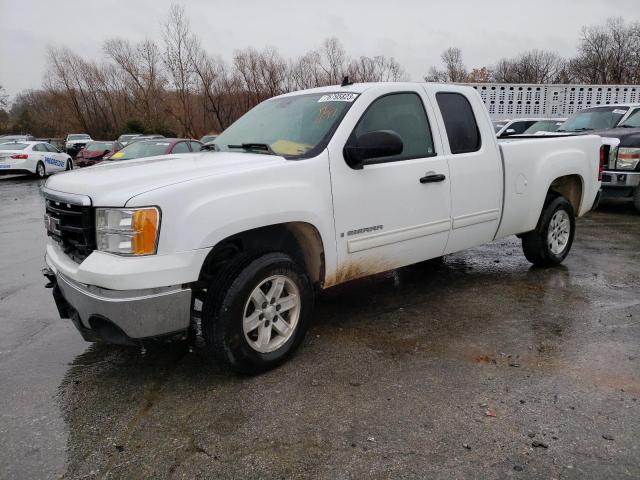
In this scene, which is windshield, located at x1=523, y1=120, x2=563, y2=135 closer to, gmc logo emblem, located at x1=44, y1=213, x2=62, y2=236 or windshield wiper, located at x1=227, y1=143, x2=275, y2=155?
windshield wiper, located at x1=227, y1=143, x2=275, y2=155

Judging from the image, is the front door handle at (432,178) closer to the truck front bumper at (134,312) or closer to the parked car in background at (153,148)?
the truck front bumper at (134,312)

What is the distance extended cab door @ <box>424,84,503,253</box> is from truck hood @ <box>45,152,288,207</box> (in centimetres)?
171

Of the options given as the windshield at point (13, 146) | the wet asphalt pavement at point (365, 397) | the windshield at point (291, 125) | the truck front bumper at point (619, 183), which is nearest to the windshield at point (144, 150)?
the wet asphalt pavement at point (365, 397)

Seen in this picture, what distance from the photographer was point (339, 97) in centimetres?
403

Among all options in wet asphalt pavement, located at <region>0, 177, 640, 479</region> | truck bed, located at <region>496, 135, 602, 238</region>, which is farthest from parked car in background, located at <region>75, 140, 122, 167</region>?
truck bed, located at <region>496, 135, 602, 238</region>

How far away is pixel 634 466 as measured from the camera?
7.98ft

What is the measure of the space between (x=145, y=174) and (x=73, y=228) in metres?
0.53

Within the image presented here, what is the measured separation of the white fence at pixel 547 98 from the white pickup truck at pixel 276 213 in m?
20.6

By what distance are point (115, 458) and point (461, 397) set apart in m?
1.94

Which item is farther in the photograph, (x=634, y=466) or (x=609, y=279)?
(x=609, y=279)

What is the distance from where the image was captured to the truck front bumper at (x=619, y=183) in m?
8.87

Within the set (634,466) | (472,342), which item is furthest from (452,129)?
(634,466)

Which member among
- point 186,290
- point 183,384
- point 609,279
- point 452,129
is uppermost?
point 452,129

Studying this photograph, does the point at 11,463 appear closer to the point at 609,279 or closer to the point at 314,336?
the point at 314,336
